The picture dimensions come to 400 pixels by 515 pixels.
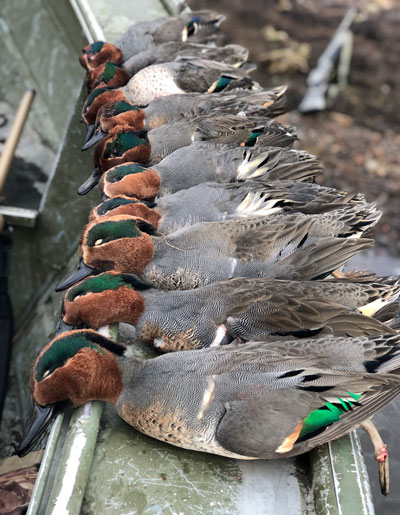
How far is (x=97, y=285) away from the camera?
3.29 m

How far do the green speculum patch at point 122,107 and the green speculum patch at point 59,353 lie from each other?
2365mm

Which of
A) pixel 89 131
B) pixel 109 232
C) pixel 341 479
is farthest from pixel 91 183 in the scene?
pixel 341 479

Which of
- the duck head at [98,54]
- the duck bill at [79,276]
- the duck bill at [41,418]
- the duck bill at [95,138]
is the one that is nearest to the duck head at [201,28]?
the duck head at [98,54]

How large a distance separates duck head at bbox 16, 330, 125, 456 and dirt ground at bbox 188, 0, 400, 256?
5.58m

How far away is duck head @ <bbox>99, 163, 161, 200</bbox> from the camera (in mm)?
4191

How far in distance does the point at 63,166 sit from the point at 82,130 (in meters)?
0.39

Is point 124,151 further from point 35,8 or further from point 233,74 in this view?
point 35,8

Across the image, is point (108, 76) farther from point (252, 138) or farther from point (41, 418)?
point (41, 418)

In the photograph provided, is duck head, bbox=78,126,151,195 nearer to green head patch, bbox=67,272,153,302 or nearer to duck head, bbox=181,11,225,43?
green head patch, bbox=67,272,153,302

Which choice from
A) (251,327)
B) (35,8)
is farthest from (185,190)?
(35,8)

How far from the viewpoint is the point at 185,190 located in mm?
4141

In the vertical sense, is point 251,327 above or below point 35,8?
below

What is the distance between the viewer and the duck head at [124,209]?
3881mm

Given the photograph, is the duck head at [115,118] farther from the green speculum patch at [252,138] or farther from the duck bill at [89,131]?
the green speculum patch at [252,138]
